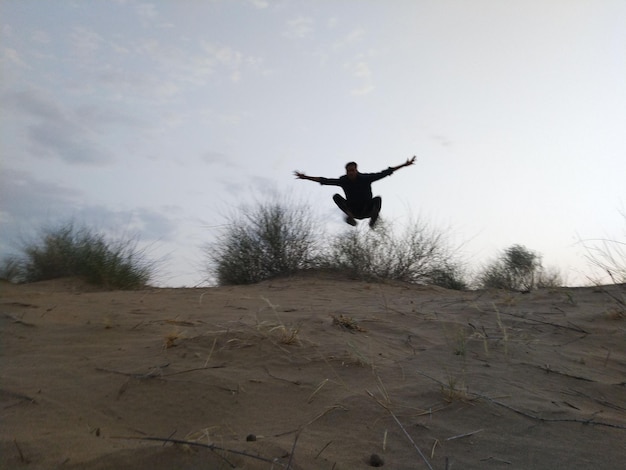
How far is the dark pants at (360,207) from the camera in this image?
7779 millimetres

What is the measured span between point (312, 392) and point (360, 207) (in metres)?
5.17

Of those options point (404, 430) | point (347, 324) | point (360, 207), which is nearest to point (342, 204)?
point (360, 207)

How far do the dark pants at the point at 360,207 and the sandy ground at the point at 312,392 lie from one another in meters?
3.22

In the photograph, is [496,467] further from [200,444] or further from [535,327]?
[535,327]

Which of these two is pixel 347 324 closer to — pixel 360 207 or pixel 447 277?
pixel 360 207

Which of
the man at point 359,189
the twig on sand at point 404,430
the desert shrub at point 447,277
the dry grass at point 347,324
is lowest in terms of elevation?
the twig on sand at point 404,430

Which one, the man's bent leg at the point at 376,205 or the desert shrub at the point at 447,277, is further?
the desert shrub at the point at 447,277

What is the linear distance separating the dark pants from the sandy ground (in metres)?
3.22

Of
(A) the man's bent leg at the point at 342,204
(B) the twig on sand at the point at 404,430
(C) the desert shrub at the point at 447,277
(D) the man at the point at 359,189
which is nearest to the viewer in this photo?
(B) the twig on sand at the point at 404,430

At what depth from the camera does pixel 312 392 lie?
285 cm

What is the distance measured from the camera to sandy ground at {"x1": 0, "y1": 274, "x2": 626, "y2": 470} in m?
2.15

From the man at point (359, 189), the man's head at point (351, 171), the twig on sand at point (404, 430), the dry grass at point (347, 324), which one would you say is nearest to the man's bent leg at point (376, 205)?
the man at point (359, 189)

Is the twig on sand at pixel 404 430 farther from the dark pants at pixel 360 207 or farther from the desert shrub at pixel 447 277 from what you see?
the desert shrub at pixel 447 277

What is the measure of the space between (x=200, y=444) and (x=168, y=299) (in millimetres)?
4399
